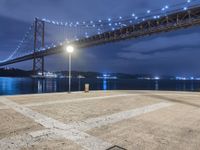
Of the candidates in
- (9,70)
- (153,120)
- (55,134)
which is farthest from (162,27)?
(9,70)

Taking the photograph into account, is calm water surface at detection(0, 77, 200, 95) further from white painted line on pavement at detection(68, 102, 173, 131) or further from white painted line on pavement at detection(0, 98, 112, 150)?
white painted line on pavement at detection(68, 102, 173, 131)

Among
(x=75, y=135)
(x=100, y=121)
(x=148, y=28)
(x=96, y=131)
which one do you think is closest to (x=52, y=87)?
(x=148, y=28)

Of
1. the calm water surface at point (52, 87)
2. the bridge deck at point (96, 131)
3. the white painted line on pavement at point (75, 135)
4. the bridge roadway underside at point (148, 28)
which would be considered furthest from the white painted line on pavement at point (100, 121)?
the calm water surface at point (52, 87)

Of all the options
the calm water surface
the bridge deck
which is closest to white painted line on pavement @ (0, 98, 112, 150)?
the bridge deck

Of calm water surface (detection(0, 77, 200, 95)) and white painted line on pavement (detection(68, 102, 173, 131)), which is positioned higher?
white painted line on pavement (detection(68, 102, 173, 131))

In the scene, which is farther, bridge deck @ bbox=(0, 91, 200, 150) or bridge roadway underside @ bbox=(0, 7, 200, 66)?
bridge roadway underside @ bbox=(0, 7, 200, 66)

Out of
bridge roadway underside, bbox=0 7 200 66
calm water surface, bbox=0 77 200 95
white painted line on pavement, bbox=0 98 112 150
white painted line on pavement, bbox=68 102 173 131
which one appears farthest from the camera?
calm water surface, bbox=0 77 200 95

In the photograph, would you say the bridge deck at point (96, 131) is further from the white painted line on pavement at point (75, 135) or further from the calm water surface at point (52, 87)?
the calm water surface at point (52, 87)

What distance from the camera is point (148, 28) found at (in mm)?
28453

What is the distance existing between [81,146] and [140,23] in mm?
28005

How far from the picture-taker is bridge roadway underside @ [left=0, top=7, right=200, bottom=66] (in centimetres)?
2238

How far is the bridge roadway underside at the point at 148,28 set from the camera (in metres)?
22.4

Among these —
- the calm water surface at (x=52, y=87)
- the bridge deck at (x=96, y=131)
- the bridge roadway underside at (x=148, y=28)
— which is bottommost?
the calm water surface at (x=52, y=87)

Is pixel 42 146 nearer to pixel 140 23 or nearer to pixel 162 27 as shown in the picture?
pixel 162 27
